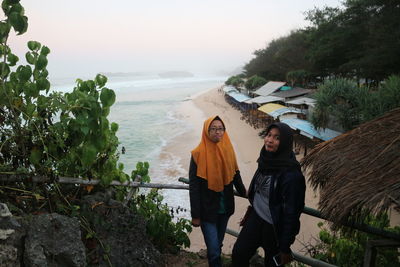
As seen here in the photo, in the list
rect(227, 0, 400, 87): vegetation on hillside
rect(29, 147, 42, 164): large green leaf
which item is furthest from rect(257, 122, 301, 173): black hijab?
rect(227, 0, 400, 87): vegetation on hillside

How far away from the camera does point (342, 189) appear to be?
253 centimetres

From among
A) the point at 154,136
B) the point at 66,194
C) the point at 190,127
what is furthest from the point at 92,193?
the point at 190,127

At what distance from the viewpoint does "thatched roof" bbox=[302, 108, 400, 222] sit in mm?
2283

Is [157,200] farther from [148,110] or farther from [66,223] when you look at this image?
[148,110]

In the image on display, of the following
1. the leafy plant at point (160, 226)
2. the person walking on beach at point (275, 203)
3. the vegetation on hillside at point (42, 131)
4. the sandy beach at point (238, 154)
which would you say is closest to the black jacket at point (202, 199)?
the person walking on beach at point (275, 203)

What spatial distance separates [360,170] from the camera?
265 centimetres

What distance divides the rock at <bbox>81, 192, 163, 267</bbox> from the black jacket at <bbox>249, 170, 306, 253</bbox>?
1.06 metres

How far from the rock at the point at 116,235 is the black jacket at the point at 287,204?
1.06 meters

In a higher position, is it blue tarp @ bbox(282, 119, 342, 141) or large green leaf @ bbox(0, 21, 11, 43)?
large green leaf @ bbox(0, 21, 11, 43)

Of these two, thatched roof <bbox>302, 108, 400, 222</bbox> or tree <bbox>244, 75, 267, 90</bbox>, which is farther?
tree <bbox>244, 75, 267, 90</bbox>

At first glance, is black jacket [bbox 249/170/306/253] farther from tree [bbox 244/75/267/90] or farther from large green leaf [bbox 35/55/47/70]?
tree [bbox 244/75/267/90]

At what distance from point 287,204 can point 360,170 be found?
0.86m

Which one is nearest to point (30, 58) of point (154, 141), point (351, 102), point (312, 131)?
Answer: point (351, 102)

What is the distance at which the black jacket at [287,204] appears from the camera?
217 cm
